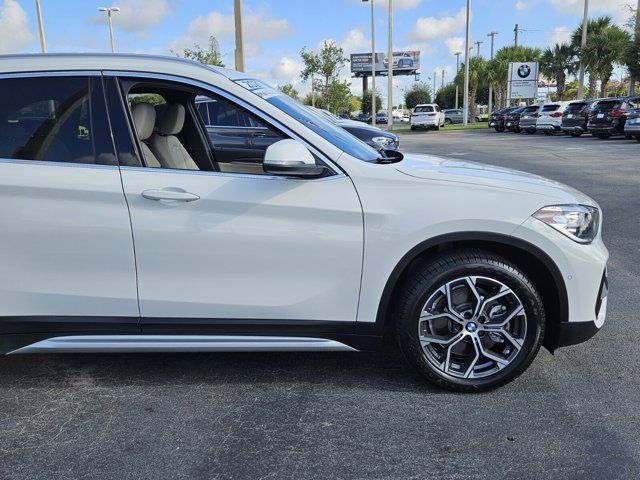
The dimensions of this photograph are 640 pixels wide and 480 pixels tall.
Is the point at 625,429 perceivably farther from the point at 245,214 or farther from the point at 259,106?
the point at 259,106

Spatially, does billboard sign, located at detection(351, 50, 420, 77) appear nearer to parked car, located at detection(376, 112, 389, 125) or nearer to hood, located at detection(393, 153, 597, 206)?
parked car, located at detection(376, 112, 389, 125)

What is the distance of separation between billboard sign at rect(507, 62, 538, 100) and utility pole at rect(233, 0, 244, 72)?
36.4m

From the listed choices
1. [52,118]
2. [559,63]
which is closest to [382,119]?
[559,63]

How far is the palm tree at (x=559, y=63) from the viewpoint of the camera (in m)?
46.2

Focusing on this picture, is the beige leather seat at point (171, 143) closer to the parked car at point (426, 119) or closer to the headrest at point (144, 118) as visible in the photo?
the headrest at point (144, 118)

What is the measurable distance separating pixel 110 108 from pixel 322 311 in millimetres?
1527

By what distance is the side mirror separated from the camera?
287cm

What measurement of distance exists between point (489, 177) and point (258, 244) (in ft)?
4.30

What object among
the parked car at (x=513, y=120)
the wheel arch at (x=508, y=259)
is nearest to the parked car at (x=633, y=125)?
the parked car at (x=513, y=120)

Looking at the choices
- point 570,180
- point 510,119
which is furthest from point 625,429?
point 510,119

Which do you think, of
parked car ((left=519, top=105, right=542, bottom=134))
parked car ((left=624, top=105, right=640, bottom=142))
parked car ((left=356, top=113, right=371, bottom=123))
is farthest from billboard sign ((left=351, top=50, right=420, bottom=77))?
parked car ((left=624, top=105, right=640, bottom=142))

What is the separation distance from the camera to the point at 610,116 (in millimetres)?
23188

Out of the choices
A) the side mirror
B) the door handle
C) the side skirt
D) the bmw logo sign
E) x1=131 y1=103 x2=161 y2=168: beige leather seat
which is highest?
the bmw logo sign

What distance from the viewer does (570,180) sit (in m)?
11.5
